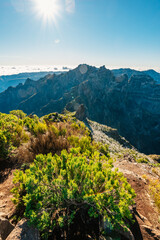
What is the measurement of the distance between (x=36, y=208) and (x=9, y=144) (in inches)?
115

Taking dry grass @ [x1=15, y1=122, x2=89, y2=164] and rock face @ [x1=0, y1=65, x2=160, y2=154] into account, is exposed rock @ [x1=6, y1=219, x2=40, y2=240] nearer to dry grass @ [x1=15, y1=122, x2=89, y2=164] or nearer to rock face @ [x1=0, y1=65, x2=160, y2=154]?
dry grass @ [x1=15, y1=122, x2=89, y2=164]

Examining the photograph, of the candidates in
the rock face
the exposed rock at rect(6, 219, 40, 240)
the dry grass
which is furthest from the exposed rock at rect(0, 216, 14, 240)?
the rock face

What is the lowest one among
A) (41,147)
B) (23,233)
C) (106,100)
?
(106,100)

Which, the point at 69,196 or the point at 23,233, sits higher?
the point at 69,196

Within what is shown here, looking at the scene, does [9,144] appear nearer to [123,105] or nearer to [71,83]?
[123,105]

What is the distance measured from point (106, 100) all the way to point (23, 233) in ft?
532

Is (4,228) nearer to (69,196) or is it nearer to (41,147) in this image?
(69,196)

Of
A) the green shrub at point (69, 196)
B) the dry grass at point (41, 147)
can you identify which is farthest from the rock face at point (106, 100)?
the green shrub at point (69, 196)

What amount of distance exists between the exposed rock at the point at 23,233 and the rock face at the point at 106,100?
124903 millimetres

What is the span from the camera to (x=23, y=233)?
6.26ft

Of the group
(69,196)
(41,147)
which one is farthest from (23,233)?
(41,147)

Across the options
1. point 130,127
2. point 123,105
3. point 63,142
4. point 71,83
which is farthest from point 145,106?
point 63,142

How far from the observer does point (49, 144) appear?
14.3 feet

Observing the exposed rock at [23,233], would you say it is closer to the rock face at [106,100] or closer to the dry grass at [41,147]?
the dry grass at [41,147]
